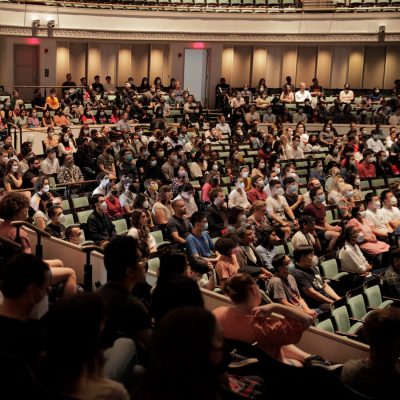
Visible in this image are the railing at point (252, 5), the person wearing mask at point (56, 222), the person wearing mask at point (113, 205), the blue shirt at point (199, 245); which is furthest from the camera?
the railing at point (252, 5)

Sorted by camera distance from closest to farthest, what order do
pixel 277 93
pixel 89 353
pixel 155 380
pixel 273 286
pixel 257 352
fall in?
pixel 155 380 → pixel 89 353 → pixel 257 352 → pixel 273 286 → pixel 277 93

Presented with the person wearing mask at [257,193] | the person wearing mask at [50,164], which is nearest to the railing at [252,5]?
the person wearing mask at [50,164]

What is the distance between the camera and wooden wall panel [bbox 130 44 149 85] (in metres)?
23.0

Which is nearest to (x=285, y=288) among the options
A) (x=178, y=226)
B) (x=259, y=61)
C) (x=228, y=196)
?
(x=178, y=226)

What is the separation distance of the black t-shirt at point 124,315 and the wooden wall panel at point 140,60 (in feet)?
65.8

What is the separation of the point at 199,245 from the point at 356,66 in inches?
639

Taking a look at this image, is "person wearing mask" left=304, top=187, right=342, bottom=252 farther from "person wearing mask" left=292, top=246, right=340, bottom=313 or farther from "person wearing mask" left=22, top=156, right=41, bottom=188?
"person wearing mask" left=22, top=156, right=41, bottom=188

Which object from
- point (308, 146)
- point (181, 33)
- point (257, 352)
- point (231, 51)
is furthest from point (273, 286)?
point (231, 51)

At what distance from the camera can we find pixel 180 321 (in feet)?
7.94

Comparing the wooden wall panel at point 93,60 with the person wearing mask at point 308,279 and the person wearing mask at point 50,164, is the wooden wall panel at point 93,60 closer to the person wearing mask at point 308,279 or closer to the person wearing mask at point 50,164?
the person wearing mask at point 50,164

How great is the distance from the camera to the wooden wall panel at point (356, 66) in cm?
2283

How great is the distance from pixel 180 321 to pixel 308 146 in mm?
13673

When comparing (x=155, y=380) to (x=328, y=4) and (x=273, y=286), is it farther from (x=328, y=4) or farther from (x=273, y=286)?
(x=328, y=4)

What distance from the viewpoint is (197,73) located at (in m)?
22.8
